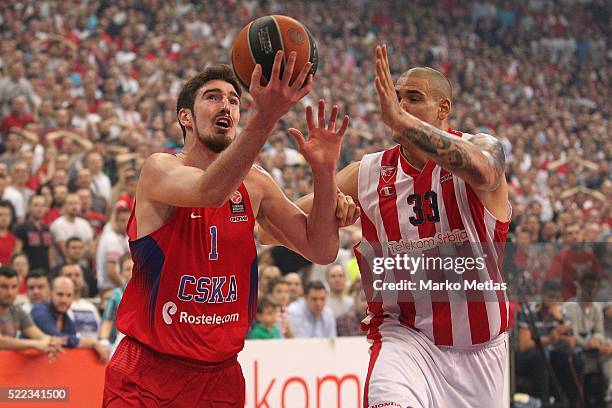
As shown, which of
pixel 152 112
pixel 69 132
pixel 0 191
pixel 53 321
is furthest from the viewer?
pixel 152 112

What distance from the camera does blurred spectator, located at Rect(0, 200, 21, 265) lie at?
9203mm

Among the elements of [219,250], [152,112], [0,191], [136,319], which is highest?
[152,112]

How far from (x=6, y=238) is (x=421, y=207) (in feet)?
18.5

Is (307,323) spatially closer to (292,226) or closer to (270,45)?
(292,226)

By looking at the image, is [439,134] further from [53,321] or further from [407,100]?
[53,321]

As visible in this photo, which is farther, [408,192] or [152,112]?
[152,112]

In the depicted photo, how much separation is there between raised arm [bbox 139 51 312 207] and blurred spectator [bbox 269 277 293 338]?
4.36 m

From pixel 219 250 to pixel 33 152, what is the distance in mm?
7653

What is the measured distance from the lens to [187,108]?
461cm

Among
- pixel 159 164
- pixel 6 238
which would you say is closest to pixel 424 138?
pixel 159 164

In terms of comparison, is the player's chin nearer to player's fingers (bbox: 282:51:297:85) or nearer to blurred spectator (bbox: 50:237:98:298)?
player's fingers (bbox: 282:51:297:85)

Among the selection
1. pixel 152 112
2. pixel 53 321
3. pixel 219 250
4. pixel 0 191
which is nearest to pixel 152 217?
pixel 219 250

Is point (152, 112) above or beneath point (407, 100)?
above

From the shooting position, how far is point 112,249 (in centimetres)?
946
